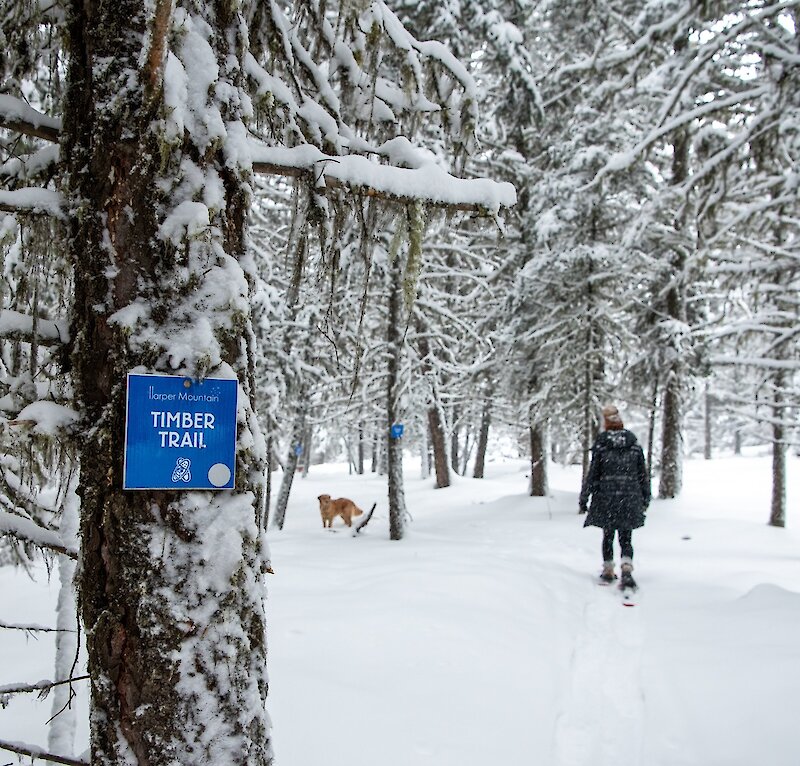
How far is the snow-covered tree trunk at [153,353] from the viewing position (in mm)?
1680

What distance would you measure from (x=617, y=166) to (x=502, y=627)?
6.89 meters

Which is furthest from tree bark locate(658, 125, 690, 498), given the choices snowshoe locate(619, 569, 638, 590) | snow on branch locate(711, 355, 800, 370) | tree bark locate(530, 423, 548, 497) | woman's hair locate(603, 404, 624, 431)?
snowshoe locate(619, 569, 638, 590)

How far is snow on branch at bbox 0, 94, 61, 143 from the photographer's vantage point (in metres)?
1.91

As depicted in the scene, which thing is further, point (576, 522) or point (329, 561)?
point (576, 522)

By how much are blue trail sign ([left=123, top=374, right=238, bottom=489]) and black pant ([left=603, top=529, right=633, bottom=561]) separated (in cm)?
656

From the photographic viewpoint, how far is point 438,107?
10.1 feet

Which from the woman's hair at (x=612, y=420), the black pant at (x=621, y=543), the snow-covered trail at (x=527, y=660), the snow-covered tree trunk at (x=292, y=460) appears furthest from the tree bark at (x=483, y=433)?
the black pant at (x=621, y=543)

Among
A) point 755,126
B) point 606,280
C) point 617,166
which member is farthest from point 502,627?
point 606,280

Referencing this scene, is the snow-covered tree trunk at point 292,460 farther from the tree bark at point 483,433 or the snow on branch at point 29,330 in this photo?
the snow on branch at point 29,330

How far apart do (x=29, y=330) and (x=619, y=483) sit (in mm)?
6844

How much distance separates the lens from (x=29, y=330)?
1903 mm

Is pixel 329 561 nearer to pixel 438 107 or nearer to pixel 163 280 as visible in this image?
pixel 438 107

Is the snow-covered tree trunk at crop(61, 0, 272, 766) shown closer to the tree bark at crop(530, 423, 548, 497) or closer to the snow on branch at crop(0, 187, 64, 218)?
the snow on branch at crop(0, 187, 64, 218)

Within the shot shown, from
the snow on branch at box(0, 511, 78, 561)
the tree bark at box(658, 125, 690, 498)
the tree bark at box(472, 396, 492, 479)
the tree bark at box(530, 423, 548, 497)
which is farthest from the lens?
the tree bark at box(472, 396, 492, 479)
